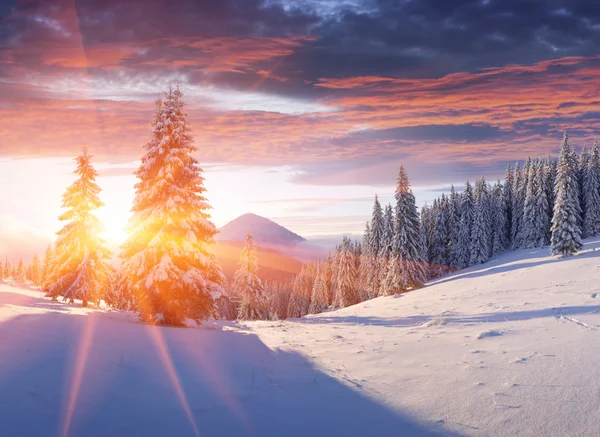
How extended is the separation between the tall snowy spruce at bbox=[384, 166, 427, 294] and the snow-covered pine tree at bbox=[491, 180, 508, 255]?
118 feet

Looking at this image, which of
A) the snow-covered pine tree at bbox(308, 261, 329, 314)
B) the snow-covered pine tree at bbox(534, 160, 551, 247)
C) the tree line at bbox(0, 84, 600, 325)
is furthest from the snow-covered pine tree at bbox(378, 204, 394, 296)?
the snow-covered pine tree at bbox(534, 160, 551, 247)

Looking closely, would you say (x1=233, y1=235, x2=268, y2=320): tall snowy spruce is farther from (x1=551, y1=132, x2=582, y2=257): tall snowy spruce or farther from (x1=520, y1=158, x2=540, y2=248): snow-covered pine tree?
(x1=520, y1=158, x2=540, y2=248): snow-covered pine tree

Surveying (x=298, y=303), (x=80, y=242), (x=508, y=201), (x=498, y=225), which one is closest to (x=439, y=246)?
(x=498, y=225)

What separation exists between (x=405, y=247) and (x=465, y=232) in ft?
91.2

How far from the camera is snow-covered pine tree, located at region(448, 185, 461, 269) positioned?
7253 cm

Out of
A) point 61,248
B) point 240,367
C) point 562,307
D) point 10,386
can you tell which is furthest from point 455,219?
point 10,386

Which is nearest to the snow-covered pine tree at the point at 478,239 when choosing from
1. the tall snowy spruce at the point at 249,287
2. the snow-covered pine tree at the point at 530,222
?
the snow-covered pine tree at the point at 530,222

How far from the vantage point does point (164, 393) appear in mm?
7988

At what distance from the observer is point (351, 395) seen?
8102mm

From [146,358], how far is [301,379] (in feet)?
13.9

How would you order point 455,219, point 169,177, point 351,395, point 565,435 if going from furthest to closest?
point 455,219 → point 169,177 → point 351,395 → point 565,435

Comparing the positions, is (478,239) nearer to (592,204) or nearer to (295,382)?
(592,204)

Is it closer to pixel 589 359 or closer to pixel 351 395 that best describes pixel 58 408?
pixel 351 395

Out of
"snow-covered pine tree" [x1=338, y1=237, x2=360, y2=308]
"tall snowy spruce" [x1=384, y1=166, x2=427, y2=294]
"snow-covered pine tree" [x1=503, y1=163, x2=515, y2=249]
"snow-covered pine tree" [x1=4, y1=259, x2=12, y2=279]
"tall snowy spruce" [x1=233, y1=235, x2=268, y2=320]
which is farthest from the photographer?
"snow-covered pine tree" [x1=4, y1=259, x2=12, y2=279]
